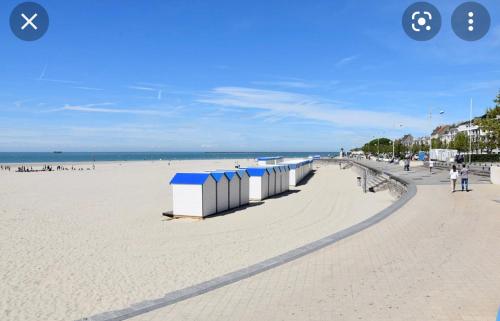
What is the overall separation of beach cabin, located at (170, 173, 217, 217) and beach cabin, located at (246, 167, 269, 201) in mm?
5594

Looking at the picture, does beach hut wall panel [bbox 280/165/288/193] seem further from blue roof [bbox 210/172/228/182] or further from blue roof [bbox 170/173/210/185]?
blue roof [bbox 170/173/210/185]

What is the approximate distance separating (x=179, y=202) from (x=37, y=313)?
1003cm

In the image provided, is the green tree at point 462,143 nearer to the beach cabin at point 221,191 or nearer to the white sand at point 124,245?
the white sand at point 124,245

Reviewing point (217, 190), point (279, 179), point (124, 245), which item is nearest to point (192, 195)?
point (217, 190)

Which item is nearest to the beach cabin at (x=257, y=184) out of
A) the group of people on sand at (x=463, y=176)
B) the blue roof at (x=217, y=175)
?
the blue roof at (x=217, y=175)

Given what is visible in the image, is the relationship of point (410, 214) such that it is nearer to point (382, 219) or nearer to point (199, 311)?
point (382, 219)

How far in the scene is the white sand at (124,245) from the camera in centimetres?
784

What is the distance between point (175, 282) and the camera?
849 cm

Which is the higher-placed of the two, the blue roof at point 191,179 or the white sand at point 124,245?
the blue roof at point 191,179

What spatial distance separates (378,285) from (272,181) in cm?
1823

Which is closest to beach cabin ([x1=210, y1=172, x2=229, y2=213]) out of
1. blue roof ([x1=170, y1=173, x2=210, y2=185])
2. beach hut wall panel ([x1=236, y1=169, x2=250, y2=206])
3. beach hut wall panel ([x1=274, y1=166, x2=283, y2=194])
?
blue roof ([x1=170, y1=173, x2=210, y2=185])

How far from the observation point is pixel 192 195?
16797 millimetres

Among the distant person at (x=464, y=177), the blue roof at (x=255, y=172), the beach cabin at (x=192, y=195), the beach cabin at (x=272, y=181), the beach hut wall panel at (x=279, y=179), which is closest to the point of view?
the beach cabin at (x=192, y=195)

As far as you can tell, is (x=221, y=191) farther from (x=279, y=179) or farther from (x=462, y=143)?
(x=462, y=143)
